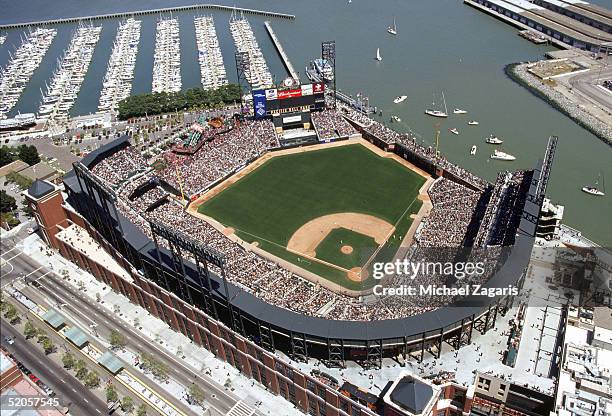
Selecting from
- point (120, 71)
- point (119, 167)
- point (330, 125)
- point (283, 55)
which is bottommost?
point (330, 125)

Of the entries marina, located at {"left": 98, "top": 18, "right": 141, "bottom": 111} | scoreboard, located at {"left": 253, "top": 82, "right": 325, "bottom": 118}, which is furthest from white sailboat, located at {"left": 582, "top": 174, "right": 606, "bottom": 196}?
marina, located at {"left": 98, "top": 18, "right": 141, "bottom": 111}

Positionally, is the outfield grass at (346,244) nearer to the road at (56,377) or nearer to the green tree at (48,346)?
the road at (56,377)

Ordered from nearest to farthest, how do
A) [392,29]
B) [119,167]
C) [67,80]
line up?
[119,167]
[67,80]
[392,29]

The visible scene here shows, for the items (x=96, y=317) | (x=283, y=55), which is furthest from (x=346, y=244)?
(x=283, y=55)

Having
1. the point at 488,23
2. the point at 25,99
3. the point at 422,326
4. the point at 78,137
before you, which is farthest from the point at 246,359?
the point at 488,23

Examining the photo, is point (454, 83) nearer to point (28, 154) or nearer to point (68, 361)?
point (28, 154)

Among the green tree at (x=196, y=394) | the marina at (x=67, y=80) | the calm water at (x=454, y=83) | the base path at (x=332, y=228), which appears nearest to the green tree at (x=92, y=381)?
the green tree at (x=196, y=394)
